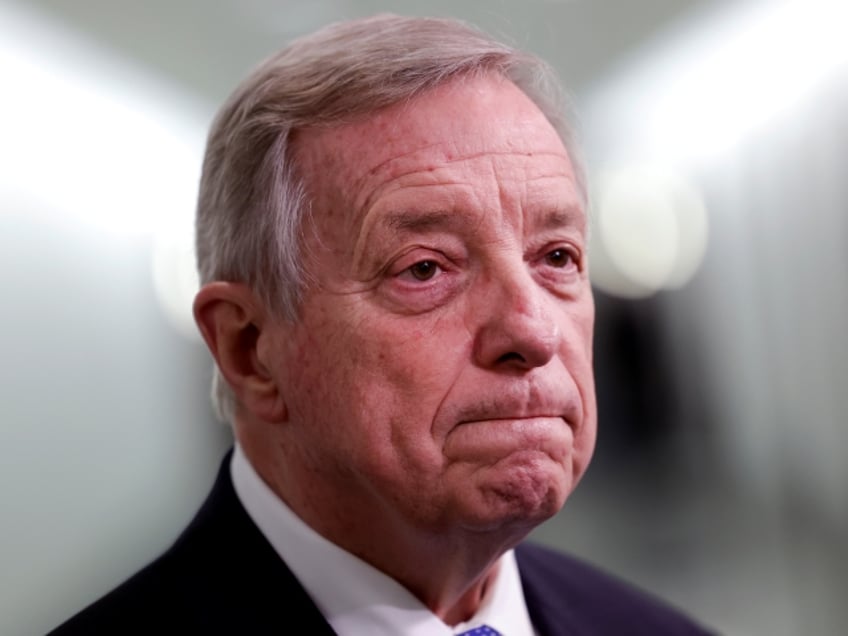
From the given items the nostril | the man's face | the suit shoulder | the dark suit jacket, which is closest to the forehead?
the man's face

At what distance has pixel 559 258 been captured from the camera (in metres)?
1.45

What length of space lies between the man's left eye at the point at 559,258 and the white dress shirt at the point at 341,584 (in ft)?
1.71

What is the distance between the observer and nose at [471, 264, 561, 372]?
1.27 metres

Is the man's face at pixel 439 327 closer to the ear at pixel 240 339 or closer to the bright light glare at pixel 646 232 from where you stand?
the ear at pixel 240 339

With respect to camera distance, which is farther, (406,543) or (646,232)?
(646,232)

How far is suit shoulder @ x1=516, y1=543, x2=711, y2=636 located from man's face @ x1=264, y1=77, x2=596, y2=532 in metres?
0.40

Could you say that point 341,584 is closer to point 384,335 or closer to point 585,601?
point 384,335

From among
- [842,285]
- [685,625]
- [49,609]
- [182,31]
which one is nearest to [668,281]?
[842,285]

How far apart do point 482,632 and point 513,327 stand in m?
0.52

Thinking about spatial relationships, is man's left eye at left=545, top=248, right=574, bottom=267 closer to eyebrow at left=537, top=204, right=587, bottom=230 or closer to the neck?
Result: eyebrow at left=537, top=204, right=587, bottom=230

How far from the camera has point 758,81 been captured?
3.94 m

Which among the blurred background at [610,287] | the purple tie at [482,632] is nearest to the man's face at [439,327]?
the purple tie at [482,632]

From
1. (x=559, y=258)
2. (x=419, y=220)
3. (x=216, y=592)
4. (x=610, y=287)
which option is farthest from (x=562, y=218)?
(x=610, y=287)

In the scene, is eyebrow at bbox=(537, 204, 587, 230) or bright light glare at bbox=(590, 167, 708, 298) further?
bright light glare at bbox=(590, 167, 708, 298)
